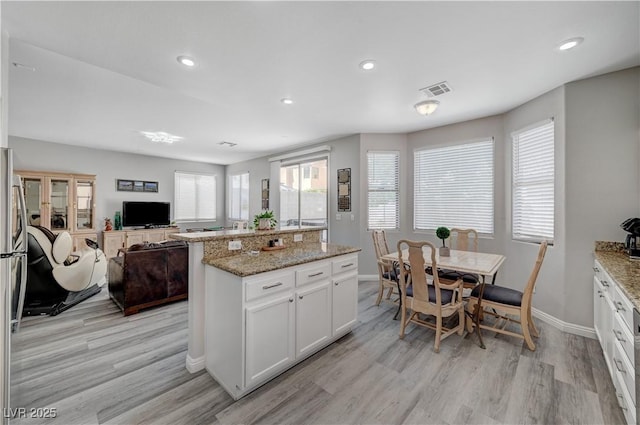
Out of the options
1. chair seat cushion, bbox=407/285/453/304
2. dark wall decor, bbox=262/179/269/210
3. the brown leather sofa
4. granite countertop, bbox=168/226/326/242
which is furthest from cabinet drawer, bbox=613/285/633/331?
dark wall decor, bbox=262/179/269/210

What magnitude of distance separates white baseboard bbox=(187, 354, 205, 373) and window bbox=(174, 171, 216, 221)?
610cm

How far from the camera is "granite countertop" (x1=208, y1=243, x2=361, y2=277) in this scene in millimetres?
1920

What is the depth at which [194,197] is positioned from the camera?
7809mm

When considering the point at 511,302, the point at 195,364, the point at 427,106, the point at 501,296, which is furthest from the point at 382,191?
the point at 195,364

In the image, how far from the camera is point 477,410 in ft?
5.86

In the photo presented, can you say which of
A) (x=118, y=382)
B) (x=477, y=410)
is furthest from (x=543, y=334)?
(x=118, y=382)

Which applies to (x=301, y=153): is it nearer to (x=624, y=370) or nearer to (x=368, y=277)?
(x=368, y=277)

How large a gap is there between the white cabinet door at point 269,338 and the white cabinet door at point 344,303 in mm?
568

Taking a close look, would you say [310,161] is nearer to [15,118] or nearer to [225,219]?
[225,219]

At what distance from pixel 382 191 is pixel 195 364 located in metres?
3.89

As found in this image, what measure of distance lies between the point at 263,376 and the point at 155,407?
2.43ft

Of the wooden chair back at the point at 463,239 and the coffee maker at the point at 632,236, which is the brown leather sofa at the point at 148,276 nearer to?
the wooden chair back at the point at 463,239

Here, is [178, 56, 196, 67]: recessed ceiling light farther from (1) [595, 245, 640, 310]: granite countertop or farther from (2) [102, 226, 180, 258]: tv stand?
(2) [102, 226, 180, 258]: tv stand

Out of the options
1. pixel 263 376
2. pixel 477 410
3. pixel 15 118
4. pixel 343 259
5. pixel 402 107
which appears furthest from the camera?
pixel 15 118
